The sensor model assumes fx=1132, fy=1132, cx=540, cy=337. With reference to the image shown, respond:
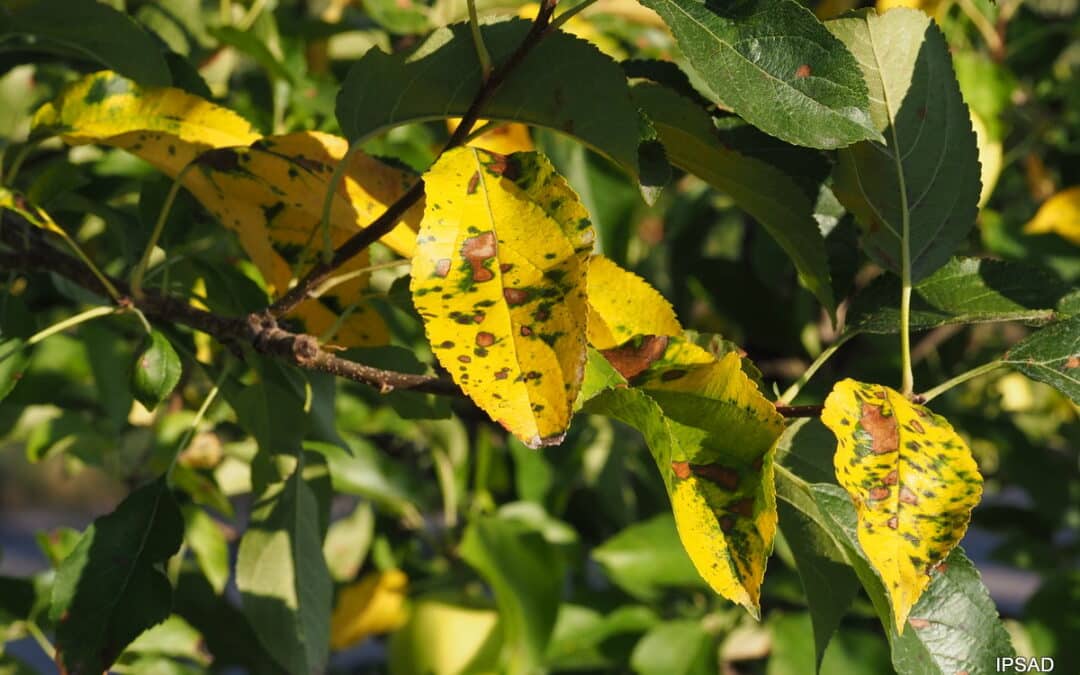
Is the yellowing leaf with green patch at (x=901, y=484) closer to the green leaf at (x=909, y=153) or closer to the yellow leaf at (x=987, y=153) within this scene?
the green leaf at (x=909, y=153)

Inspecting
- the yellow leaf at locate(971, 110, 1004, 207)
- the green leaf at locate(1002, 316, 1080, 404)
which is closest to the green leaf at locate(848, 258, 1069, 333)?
the green leaf at locate(1002, 316, 1080, 404)

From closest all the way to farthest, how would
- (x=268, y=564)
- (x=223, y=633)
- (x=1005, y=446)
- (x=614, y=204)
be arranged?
1. (x=268, y=564)
2. (x=614, y=204)
3. (x=223, y=633)
4. (x=1005, y=446)

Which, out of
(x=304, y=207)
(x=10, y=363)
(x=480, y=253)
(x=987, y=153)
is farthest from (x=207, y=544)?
(x=987, y=153)

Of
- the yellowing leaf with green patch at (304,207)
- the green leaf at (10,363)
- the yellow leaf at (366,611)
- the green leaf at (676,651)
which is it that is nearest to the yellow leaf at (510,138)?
the yellowing leaf with green patch at (304,207)

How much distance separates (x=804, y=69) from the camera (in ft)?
1.25

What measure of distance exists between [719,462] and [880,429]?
65mm

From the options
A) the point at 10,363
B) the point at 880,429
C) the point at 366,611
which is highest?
the point at 880,429

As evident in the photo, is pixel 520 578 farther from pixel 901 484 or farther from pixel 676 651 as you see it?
pixel 901 484

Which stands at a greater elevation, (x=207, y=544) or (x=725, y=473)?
(x=725, y=473)

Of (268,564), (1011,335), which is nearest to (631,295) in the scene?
(268,564)

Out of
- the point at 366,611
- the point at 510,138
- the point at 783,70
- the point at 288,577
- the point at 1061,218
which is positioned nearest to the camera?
the point at 783,70

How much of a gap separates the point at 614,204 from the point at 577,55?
0.34 m

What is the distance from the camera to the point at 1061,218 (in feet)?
3.29

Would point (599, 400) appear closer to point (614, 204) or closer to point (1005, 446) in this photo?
point (614, 204)
